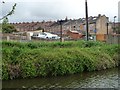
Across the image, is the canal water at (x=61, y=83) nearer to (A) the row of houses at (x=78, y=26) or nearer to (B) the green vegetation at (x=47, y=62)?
(B) the green vegetation at (x=47, y=62)

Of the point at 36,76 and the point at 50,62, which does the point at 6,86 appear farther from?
the point at 50,62

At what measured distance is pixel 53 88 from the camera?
11.6m

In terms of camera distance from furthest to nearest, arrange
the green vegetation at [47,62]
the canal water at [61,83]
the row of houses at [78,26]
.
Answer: the row of houses at [78,26] → the green vegetation at [47,62] → the canal water at [61,83]

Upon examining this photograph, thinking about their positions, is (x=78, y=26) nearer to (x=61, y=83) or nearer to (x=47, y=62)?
(x=47, y=62)

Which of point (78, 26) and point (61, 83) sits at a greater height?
point (78, 26)

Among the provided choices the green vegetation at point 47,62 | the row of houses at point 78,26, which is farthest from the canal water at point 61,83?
the row of houses at point 78,26

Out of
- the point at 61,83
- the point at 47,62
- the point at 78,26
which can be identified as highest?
the point at 78,26

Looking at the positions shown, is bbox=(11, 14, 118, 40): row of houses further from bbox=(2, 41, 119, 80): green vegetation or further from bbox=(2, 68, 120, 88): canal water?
bbox=(2, 68, 120, 88): canal water

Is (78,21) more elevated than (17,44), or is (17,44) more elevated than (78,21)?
(78,21)

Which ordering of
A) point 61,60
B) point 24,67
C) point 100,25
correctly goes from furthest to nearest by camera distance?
point 100,25 → point 61,60 → point 24,67

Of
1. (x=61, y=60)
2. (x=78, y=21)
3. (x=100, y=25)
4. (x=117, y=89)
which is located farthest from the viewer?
(x=78, y=21)

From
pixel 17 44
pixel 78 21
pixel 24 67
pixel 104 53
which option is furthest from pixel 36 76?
pixel 78 21

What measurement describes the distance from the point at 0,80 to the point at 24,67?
1.67 metres

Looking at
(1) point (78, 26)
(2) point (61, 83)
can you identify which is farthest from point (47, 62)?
(1) point (78, 26)
